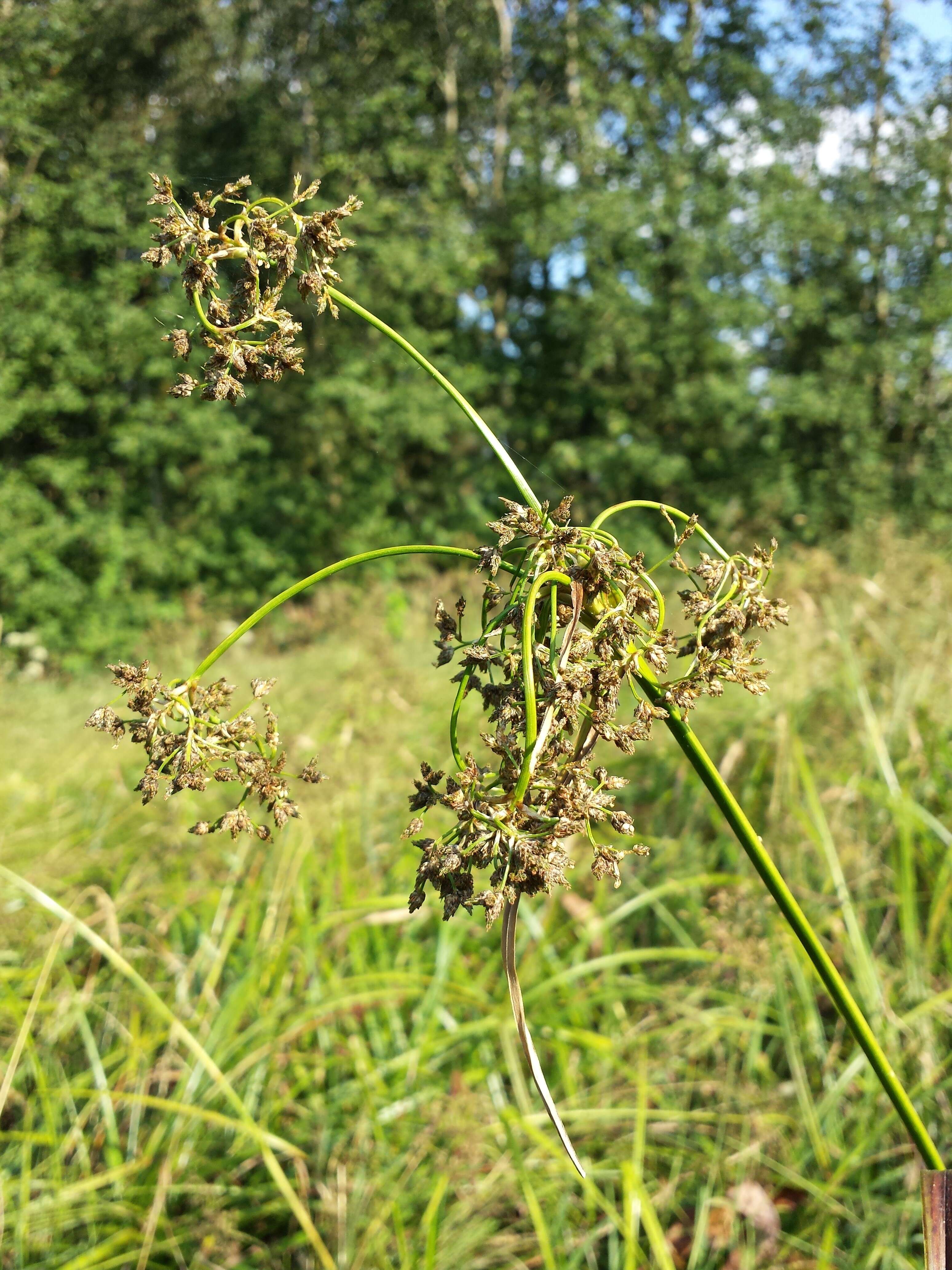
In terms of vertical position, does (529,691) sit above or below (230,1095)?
→ above

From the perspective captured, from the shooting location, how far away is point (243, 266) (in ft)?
1.80

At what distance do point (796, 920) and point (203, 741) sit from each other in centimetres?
34

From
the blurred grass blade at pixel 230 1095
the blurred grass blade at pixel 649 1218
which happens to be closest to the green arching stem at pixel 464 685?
the blurred grass blade at pixel 230 1095

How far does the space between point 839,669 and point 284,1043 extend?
7.34 ft

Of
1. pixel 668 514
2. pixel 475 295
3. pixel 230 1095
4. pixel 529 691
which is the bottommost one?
pixel 230 1095

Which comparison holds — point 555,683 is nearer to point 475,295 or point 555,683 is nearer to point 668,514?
point 668,514

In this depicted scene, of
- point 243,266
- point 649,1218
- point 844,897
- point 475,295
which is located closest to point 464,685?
point 243,266

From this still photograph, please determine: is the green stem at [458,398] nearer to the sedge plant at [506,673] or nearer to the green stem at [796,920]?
the sedge plant at [506,673]

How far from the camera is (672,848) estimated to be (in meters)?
2.88

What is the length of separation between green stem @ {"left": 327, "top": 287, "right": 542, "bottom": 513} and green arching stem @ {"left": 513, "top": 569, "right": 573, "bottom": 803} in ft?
0.20

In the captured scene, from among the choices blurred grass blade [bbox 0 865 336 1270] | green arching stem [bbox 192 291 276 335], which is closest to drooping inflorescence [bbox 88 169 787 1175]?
green arching stem [bbox 192 291 276 335]

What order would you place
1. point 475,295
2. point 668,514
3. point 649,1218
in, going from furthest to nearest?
point 475,295
point 649,1218
point 668,514

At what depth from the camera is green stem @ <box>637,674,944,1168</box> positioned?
502 millimetres

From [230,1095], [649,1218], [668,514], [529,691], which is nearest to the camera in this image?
[529,691]
